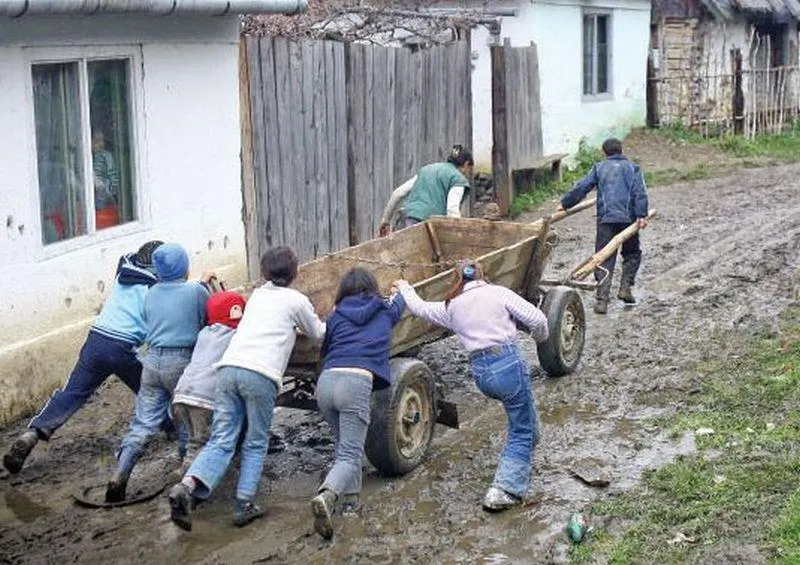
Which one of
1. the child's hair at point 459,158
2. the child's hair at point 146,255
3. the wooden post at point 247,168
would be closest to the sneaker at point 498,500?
the child's hair at point 146,255

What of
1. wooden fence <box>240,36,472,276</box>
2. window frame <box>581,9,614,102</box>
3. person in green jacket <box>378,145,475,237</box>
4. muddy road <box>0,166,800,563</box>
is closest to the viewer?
muddy road <box>0,166,800,563</box>

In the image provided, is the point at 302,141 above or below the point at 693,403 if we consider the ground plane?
above

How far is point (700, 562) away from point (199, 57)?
672 cm

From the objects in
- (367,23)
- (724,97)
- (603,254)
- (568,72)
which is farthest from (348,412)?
(724,97)

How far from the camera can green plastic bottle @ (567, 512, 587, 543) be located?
6.79 m

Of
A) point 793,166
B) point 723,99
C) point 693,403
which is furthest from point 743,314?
point 723,99

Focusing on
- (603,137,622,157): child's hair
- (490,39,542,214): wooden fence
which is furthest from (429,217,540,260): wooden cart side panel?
(490,39,542,214): wooden fence

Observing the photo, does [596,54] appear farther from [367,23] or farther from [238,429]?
[238,429]

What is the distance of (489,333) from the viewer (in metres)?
7.53

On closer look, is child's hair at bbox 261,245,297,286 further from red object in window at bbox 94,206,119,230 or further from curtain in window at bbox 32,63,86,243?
red object in window at bbox 94,206,119,230

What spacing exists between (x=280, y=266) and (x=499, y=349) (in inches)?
52.6

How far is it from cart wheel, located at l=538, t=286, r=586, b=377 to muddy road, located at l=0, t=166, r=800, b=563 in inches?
5.0

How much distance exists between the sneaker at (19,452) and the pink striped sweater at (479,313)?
8.25 ft

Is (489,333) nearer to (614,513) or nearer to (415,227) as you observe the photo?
(614,513)
